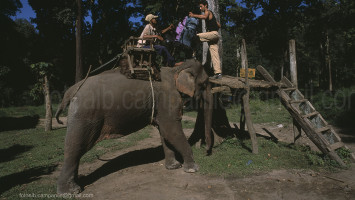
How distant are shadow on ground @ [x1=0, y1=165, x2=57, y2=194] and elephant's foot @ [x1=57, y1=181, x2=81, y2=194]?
4.61ft

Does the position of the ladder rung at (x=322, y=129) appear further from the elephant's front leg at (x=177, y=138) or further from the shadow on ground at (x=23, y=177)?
the shadow on ground at (x=23, y=177)

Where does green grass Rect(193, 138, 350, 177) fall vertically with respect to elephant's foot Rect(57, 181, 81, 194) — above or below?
above

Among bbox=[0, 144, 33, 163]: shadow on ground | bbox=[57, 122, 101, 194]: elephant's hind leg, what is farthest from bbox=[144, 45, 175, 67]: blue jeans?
bbox=[0, 144, 33, 163]: shadow on ground

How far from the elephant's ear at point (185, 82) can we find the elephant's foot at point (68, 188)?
3403mm

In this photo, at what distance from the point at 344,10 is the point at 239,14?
10.1 metres

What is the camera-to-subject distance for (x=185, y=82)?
261 inches

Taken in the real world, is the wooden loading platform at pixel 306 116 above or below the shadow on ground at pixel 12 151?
above

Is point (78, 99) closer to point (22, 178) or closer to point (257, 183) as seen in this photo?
point (22, 178)

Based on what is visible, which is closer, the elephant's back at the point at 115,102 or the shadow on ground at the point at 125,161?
the elephant's back at the point at 115,102

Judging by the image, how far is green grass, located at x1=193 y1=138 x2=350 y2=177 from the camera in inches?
250

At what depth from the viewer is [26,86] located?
3616 centimetres

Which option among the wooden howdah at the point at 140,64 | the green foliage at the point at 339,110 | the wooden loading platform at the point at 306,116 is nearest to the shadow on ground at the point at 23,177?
the wooden howdah at the point at 140,64

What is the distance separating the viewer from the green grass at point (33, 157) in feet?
18.6

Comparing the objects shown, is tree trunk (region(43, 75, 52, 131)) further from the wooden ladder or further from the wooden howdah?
the wooden ladder
